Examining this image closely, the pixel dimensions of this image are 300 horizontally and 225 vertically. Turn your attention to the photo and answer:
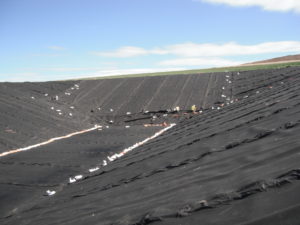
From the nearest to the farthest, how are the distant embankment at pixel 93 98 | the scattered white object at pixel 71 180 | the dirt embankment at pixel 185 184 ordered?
1. the dirt embankment at pixel 185 184
2. the scattered white object at pixel 71 180
3. the distant embankment at pixel 93 98

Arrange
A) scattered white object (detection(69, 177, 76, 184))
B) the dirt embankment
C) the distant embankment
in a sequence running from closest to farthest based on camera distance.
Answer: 1. the dirt embankment
2. scattered white object (detection(69, 177, 76, 184))
3. the distant embankment

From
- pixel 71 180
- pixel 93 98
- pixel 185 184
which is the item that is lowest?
pixel 71 180

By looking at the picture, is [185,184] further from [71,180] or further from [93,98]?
[93,98]

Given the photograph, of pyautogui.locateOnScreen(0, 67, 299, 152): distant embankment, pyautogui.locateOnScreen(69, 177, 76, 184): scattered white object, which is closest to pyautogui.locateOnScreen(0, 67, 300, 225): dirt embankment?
pyautogui.locateOnScreen(69, 177, 76, 184): scattered white object

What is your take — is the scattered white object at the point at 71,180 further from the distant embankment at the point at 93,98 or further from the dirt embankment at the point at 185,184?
the distant embankment at the point at 93,98

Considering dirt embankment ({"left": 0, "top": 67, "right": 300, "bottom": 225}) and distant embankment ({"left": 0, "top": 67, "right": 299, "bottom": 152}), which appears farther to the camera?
distant embankment ({"left": 0, "top": 67, "right": 299, "bottom": 152})

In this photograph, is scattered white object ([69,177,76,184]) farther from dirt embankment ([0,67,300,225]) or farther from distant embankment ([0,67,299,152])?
distant embankment ([0,67,299,152])

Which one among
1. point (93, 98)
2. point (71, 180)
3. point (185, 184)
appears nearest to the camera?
point (185, 184)

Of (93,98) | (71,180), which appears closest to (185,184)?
(71,180)

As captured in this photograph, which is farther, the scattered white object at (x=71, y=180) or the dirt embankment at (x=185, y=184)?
the scattered white object at (x=71, y=180)

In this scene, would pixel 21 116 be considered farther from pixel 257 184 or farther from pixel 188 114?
pixel 257 184

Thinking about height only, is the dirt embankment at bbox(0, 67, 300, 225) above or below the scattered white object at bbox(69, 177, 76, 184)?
above

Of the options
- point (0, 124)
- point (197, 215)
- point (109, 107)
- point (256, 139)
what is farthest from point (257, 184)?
point (109, 107)

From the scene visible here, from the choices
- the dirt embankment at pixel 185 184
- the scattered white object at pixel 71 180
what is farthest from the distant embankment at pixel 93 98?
the scattered white object at pixel 71 180
